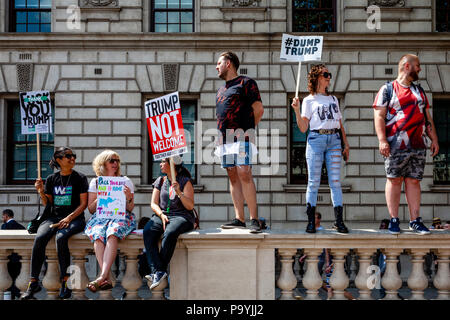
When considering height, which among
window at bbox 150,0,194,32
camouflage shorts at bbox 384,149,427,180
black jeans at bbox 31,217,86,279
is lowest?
black jeans at bbox 31,217,86,279

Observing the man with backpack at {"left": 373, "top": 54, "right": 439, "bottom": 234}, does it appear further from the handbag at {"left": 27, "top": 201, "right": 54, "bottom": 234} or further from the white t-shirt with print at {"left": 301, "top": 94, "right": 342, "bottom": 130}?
the handbag at {"left": 27, "top": 201, "right": 54, "bottom": 234}

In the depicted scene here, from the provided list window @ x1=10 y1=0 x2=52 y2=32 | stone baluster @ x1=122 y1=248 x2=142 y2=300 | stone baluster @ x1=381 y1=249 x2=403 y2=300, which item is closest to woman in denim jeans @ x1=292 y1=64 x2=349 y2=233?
stone baluster @ x1=381 y1=249 x2=403 y2=300

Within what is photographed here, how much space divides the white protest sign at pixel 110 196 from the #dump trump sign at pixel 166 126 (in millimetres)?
521

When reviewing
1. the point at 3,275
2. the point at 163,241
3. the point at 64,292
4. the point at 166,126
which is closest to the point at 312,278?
the point at 163,241

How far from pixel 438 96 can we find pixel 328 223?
5119 mm

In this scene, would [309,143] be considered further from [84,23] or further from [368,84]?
[84,23]

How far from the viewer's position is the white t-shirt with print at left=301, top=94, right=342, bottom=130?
211 inches

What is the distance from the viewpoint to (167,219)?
4.92 m

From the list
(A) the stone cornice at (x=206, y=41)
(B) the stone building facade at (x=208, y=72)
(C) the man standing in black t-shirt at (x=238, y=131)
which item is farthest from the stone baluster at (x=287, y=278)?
(A) the stone cornice at (x=206, y=41)

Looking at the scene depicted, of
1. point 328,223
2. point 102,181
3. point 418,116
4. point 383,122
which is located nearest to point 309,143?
point 383,122

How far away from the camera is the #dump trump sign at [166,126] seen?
16.9 ft

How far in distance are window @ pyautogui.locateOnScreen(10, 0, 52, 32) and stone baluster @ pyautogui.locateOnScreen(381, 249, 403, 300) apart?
45.8ft

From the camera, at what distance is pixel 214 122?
15023 mm

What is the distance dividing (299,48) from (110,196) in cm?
279
